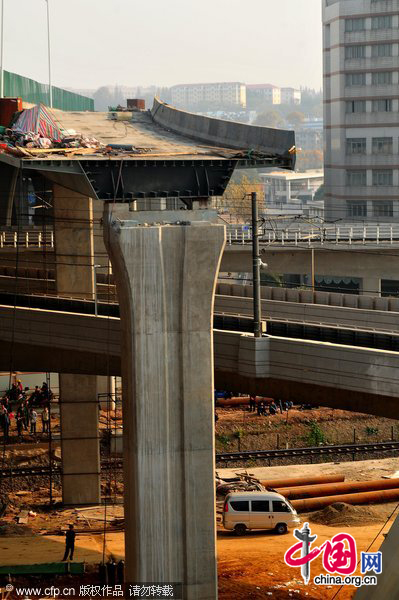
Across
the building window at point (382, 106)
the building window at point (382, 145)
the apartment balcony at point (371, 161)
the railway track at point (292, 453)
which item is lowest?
the railway track at point (292, 453)

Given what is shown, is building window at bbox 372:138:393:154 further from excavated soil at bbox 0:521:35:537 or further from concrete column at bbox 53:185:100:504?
excavated soil at bbox 0:521:35:537

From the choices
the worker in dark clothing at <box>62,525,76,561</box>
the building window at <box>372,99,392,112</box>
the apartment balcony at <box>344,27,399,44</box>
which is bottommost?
the worker in dark clothing at <box>62,525,76,561</box>

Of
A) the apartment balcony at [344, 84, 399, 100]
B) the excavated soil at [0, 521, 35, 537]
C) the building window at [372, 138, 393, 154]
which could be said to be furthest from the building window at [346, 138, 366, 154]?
the excavated soil at [0, 521, 35, 537]

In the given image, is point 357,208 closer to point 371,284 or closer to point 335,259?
point 371,284

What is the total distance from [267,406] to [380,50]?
3936cm

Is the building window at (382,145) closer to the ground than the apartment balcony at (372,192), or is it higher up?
higher up

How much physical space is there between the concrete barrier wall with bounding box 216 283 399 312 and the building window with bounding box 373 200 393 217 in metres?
37.2

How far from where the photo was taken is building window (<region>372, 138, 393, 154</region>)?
84000 mm

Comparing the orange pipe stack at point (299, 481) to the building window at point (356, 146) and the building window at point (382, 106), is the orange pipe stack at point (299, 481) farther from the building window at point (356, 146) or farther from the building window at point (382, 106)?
the building window at point (382, 106)

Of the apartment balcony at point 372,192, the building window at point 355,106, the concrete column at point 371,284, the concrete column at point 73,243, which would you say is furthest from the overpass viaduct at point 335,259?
the building window at point 355,106

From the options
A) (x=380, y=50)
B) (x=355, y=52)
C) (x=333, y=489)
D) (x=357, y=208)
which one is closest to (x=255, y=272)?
(x=333, y=489)

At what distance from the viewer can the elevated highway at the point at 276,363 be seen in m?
29.6

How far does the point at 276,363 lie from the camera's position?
31203 millimetres

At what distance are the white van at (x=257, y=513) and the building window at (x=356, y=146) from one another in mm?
52452
